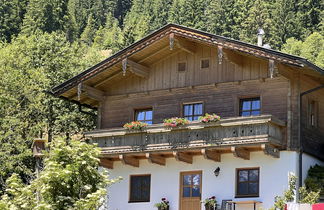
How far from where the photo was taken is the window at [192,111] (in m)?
32.0

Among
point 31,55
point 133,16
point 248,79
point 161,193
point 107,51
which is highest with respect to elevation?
point 133,16

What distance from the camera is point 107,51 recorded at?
124 meters

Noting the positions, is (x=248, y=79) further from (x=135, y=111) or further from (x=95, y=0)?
(x=95, y=0)

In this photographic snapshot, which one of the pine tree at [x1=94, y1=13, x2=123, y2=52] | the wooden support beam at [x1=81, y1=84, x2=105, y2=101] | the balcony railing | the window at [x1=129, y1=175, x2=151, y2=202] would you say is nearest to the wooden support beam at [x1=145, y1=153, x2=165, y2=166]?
the balcony railing

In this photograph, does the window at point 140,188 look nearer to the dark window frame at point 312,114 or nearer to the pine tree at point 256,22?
the dark window frame at point 312,114

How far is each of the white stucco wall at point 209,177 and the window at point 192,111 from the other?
205 centimetres

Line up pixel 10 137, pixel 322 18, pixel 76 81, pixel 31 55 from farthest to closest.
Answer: pixel 322 18
pixel 31 55
pixel 10 137
pixel 76 81

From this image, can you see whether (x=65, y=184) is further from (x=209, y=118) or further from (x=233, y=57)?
(x=233, y=57)

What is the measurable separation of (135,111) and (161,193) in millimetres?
4368

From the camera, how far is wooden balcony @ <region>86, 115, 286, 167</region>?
28.3 metres

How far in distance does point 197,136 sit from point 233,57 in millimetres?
3682

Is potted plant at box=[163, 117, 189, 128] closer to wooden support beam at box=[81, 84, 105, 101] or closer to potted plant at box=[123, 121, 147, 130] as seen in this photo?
potted plant at box=[123, 121, 147, 130]

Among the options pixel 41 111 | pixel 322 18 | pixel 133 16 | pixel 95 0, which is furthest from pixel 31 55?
pixel 95 0

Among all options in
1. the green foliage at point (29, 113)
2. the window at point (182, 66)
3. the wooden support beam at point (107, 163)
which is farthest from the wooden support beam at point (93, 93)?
the green foliage at point (29, 113)
